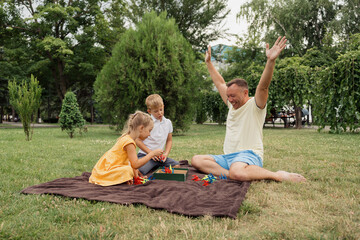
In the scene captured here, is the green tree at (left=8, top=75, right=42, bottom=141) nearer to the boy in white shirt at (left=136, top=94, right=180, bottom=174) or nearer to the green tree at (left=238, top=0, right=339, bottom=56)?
the boy in white shirt at (left=136, top=94, right=180, bottom=174)

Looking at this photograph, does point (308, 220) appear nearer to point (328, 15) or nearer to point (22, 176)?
point (22, 176)

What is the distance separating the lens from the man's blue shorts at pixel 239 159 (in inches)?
140

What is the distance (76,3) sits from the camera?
869 inches

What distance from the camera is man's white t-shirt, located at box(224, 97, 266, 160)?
3646 millimetres

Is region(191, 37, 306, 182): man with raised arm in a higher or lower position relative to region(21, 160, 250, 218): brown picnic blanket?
higher

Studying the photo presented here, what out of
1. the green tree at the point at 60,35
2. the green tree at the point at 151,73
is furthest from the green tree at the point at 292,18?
the green tree at the point at 151,73

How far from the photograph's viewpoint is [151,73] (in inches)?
408

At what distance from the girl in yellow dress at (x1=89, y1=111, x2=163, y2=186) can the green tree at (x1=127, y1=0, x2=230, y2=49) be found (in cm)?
1942

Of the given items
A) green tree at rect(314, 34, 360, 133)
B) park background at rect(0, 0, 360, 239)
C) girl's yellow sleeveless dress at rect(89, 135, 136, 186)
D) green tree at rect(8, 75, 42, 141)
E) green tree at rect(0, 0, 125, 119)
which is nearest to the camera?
park background at rect(0, 0, 360, 239)

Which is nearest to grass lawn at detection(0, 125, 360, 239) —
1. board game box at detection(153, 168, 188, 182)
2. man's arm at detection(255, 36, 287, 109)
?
board game box at detection(153, 168, 188, 182)

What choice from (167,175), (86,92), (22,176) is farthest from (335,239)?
(86,92)

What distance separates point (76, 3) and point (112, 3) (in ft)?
9.21

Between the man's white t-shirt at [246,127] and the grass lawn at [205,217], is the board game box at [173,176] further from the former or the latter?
the grass lawn at [205,217]

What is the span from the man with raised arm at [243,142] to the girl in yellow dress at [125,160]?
0.96m
